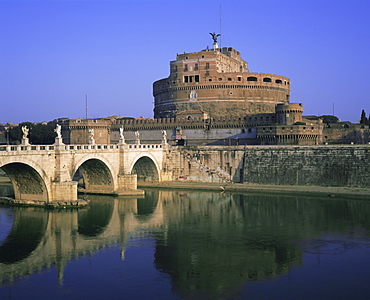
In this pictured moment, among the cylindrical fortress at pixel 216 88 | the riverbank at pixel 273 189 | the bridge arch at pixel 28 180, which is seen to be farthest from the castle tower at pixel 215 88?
the bridge arch at pixel 28 180

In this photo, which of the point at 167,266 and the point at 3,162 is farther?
the point at 3,162

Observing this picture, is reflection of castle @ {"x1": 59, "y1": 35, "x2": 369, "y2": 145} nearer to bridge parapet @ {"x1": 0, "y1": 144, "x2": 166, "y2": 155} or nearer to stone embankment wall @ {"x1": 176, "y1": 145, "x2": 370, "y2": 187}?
stone embankment wall @ {"x1": 176, "y1": 145, "x2": 370, "y2": 187}

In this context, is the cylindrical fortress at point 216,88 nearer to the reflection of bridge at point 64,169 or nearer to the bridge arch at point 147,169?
the bridge arch at point 147,169

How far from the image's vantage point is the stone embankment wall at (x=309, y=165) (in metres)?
51.3

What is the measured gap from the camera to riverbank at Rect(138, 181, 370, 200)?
4764cm

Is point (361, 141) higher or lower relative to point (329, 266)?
higher

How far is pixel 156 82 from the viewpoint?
3575 inches

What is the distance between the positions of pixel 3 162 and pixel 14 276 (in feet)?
49.0

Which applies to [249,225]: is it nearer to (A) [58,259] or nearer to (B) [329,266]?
(B) [329,266]

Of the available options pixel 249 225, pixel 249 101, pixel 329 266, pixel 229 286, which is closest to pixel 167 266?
pixel 229 286

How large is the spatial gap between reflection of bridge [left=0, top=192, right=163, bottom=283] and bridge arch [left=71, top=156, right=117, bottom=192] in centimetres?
439

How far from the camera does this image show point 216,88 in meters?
81.8

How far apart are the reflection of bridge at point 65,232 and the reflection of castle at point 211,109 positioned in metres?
28.9

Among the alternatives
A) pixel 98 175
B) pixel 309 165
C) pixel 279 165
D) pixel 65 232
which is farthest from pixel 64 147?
pixel 309 165
